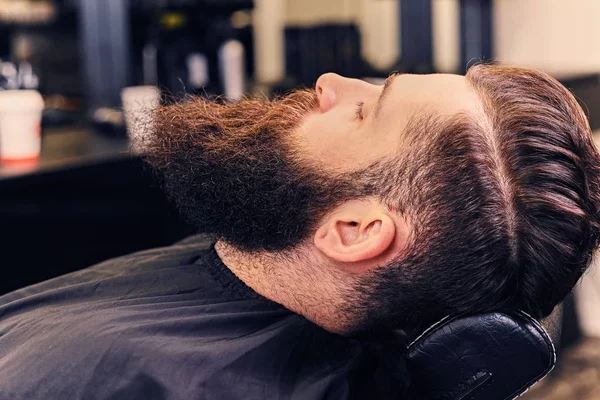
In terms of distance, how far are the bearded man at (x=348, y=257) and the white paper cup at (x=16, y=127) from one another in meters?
1.14

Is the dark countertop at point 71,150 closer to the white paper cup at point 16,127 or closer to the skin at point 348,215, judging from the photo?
the white paper cup at point 16,127

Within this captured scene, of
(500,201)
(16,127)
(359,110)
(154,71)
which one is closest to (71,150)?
(16,127)

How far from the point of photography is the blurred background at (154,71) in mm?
2332

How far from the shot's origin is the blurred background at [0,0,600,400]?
233 centimetres

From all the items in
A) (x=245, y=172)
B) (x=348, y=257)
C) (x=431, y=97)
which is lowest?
(x=348, y=257)

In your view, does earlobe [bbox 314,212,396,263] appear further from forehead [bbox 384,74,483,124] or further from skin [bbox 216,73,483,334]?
forehead [bbox 384,74,483,124]

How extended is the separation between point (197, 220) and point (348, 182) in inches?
12.0

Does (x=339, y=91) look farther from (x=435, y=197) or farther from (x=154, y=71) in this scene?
(x=154, y=71)

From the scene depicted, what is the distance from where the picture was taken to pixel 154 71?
13.1 ft

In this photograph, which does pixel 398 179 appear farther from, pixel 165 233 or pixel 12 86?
pixel 12 86

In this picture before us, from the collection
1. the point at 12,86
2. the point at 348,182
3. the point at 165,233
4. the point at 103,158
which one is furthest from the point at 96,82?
the point at 348,182

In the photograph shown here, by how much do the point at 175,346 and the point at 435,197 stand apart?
0.40 meters

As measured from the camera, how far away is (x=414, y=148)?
1.10 m

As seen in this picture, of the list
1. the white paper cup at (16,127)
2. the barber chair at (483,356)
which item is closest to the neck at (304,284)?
the barber chair at (483,356)
